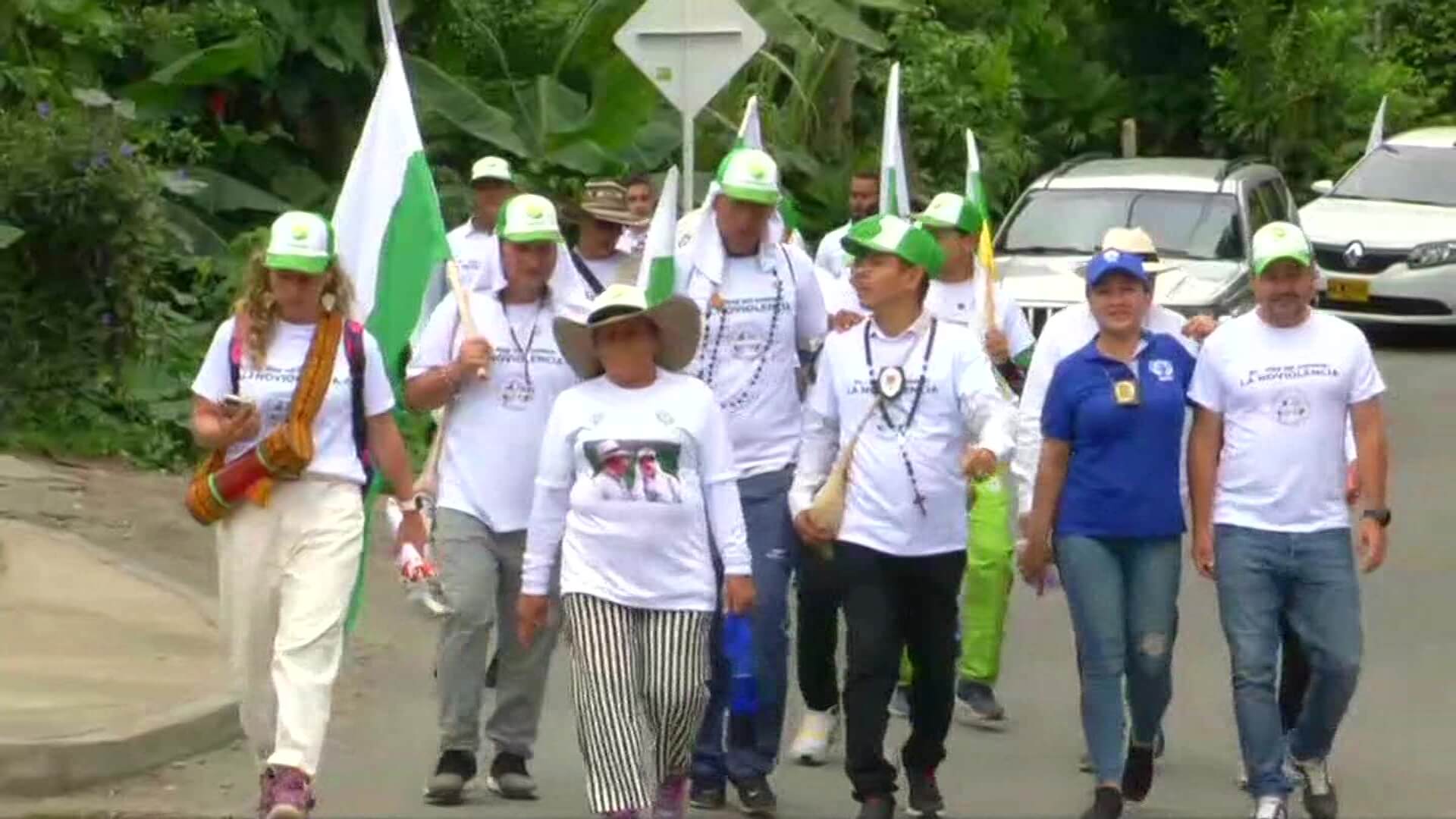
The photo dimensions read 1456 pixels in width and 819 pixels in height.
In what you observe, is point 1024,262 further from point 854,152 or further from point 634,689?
point 634,689

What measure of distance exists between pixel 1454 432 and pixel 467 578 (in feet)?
38.3

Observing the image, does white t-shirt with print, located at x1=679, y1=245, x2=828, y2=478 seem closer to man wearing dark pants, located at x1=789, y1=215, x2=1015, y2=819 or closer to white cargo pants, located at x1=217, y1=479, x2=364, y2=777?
man wearing dark pants, located at x1=789, y1=215, x2=1015, y2=819

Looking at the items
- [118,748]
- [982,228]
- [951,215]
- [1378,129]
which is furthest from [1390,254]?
[118,748]

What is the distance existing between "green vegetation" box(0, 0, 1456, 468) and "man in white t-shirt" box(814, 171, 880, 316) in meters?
3.68

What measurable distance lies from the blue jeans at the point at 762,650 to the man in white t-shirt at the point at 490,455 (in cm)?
56

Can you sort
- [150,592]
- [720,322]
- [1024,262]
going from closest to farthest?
1. [720,322]
2. [150,592]
3. [1024,262]

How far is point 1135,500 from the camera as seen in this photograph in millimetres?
8859

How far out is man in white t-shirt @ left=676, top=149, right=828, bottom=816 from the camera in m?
9.34

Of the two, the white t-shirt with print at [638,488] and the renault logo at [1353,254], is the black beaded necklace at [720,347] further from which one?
the renault logo at [1353,254]

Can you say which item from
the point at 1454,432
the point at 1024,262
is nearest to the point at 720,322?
the point at 1024,262

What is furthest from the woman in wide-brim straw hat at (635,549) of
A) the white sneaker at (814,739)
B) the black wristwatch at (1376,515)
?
the black wristwatch at (1376,515)

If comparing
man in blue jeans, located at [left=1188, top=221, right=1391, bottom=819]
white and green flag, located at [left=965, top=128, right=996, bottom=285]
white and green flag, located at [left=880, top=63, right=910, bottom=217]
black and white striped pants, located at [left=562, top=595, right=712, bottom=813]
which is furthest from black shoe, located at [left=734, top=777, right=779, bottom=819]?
white and green flag, located at [left=880, top=63, right=910, bottom=217]

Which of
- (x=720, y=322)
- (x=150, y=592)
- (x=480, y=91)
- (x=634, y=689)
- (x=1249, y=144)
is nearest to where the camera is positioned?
(x=634, y=689)

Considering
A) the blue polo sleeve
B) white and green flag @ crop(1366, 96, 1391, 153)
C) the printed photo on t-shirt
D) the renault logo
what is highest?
white and green flag @ crop(1366, 96, 1391, 153)
